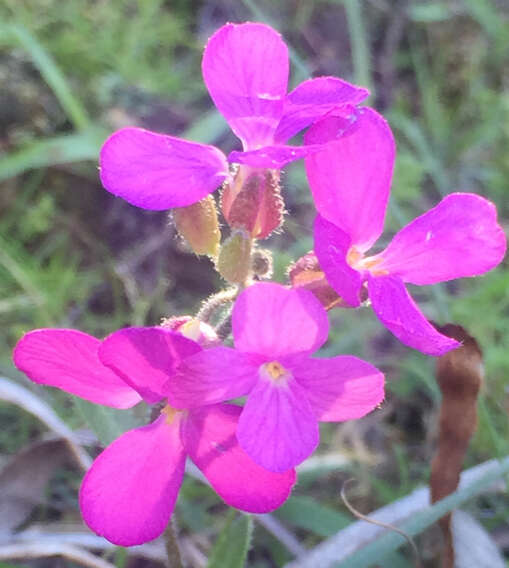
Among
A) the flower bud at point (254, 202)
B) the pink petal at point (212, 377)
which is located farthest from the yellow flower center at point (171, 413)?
the flower bud at point (254, 202)

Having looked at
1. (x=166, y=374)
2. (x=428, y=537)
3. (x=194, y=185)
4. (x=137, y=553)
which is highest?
(x=194, y=185)

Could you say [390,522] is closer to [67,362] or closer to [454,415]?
[454,415]

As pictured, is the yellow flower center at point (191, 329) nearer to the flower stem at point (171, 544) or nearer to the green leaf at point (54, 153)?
the flower stem at point (171, 544)

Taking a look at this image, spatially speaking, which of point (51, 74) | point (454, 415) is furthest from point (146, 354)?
point (51, 74)

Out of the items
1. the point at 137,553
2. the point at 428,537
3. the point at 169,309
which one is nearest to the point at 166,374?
the point at 137,553

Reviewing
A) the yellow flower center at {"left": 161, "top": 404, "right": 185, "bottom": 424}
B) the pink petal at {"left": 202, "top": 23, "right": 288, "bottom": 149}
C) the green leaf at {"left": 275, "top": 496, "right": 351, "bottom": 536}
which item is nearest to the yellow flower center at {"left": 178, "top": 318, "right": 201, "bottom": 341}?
the yellow flower center at {"left": 161, "top": 404, "right": 185, "bottom": 424}

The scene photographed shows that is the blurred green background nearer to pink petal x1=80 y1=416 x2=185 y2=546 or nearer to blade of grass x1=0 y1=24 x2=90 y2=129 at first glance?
blade of grass x1=0 y1=24 x2=90 y2=129

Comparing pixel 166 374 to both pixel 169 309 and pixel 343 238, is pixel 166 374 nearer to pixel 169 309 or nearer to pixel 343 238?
pixel 343 238
